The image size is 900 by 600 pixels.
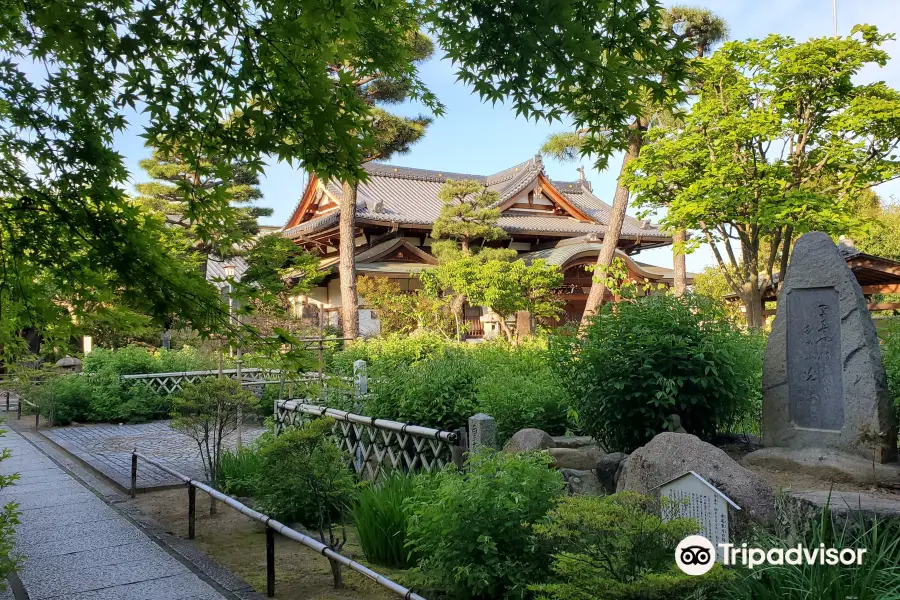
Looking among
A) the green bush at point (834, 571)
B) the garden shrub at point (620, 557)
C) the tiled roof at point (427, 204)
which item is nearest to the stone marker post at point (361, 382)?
the garden shrub at point (620, 557)

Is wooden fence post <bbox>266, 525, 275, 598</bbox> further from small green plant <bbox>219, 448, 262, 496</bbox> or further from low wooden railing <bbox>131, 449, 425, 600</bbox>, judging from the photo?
small green plant <bbox>219, 448, 262, 496</bbox>

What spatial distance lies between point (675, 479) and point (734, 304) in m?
23.8

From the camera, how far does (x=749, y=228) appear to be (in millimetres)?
16312

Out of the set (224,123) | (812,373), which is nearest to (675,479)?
(812,373)

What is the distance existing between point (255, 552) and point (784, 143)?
14.1 meters

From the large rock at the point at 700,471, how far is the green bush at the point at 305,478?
2462 mm

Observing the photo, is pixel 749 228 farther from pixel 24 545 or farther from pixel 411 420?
pixel 24 545

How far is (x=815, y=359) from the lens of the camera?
5.57m

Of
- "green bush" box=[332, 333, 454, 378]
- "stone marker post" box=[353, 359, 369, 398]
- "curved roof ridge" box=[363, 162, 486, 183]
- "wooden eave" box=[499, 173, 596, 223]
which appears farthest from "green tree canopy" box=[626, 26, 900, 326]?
"curved roof ridge" box=[363, 162, 486, 183]

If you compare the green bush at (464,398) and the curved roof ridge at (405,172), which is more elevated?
the curved roof ridge at (405,172)

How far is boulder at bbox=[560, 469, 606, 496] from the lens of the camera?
5.10 meters

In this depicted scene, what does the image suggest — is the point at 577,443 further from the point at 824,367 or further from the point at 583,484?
the point at 824,367

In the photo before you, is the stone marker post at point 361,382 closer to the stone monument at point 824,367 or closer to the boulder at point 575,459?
the boulder at point 575,459

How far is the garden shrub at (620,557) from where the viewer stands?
117 inches
